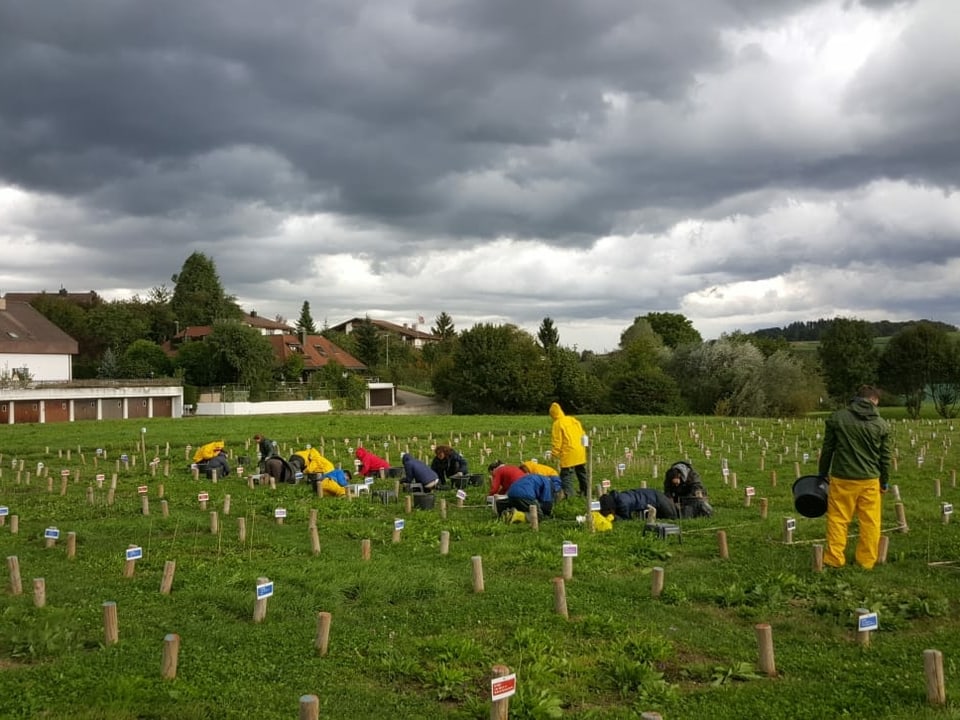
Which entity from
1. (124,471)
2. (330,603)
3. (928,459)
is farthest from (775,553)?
(124,471)

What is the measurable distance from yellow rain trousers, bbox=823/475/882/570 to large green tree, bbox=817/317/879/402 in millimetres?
65883

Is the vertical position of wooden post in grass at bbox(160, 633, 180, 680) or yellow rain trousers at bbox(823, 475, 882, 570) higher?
yellow rain trousers at bbox(823, 475, 882, 570)

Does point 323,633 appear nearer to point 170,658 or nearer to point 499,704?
point 170,658

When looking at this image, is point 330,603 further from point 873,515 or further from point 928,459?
point 928,459

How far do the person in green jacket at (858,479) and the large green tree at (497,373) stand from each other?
201 ft

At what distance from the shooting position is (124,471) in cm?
2447

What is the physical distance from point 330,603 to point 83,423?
4310 cm

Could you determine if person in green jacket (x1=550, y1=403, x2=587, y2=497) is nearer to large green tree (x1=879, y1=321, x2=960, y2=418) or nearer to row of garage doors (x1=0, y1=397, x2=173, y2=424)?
row of garage doors (x1=0, y1=397, x2=173, y2=424)

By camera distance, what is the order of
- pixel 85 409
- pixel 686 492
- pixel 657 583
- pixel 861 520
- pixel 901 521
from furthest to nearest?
pixel 85 409 → pixel 686 492 → pixel 901 521 → pixel 861 520 → pixel 657 583

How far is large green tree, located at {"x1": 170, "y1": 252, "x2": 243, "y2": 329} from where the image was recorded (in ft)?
313

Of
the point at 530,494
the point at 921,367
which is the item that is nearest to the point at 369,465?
the point at 530,494

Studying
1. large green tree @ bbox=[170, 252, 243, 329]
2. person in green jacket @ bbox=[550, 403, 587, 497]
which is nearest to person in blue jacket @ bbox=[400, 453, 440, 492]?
person in green jacket @ bbox=[550, 403, 587, 497]

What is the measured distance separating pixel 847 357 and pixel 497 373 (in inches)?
1239

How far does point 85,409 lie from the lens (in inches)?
2388
